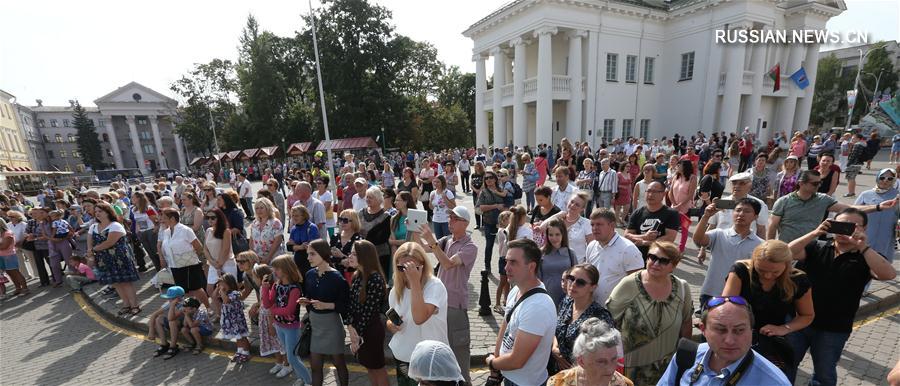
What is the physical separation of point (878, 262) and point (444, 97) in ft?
167

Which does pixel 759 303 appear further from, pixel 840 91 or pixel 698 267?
pixel 840 91

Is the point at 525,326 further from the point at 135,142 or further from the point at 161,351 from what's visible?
the point at 135,142

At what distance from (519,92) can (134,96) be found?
81.5m

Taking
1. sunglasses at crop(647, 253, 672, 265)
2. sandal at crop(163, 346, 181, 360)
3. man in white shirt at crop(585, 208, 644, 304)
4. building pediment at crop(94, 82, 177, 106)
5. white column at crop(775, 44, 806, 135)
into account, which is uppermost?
building pediment at crop(94, 82, 177, 106)

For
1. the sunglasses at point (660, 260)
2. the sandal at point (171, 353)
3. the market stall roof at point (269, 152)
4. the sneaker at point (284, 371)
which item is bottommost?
the sandal at point (171, 353)

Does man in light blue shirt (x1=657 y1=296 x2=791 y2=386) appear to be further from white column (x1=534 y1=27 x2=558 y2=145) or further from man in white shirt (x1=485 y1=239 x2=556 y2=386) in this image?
white column (x1=534 y1=27 x2=558 y2=145)

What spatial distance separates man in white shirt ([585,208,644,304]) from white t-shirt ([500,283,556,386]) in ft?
3.47

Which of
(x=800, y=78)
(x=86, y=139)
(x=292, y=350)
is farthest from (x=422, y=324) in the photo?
(x=86, y=139)

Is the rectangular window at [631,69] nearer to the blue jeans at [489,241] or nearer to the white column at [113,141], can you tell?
the blue jeans at [489,241]

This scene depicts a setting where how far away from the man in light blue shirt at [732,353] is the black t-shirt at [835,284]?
5.84 ft

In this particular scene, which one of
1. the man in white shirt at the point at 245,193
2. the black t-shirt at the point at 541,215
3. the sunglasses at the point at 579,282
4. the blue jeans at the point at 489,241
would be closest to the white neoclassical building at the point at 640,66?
the man in white shirt at the point at 245,193

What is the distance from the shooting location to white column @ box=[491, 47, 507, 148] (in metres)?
27.9

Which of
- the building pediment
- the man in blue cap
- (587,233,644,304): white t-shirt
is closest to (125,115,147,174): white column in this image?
the building pediment

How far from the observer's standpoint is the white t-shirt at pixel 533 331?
7.63 ft
